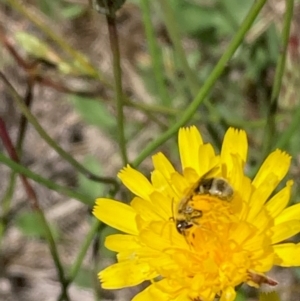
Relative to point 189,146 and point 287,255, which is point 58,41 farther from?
point 287,255

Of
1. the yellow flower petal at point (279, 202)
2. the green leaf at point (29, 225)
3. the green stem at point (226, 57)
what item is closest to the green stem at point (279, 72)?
the green stem at point (226, 57)

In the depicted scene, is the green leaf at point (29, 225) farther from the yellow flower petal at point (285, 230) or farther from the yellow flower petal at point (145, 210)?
the yellow flower petal at point (285, 230)

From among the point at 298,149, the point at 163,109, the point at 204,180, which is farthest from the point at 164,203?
the point at 298,149

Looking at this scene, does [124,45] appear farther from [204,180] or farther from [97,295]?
[204,180]

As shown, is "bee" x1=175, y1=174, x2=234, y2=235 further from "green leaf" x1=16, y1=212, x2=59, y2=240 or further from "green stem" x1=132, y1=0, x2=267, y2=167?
"green leaf" x1=16, y1=212, x2=59, y2=240

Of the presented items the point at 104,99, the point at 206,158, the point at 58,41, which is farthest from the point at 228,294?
the point at 104,99

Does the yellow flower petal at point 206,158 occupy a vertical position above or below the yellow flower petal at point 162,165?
below
